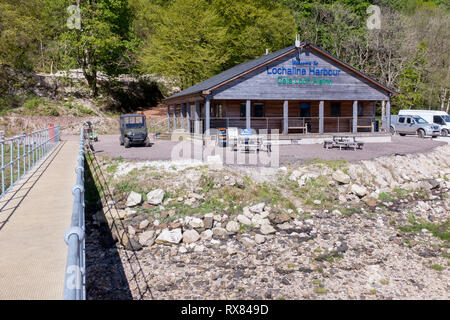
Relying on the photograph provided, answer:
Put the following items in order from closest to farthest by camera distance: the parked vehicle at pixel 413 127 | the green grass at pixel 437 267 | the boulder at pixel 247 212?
the green grass at pixel 437 267 < the boulder at pixel 247 212 < the parked vehicle at pixel 413 127

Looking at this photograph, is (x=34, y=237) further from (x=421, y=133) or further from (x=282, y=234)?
(x=421, y=133)

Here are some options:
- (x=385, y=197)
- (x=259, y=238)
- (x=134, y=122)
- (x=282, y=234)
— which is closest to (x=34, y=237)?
(x=259, y=238)

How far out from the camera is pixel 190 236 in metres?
11.2

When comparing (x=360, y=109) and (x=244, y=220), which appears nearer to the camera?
(x=244, y=220)

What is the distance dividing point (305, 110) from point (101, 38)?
22.7 m

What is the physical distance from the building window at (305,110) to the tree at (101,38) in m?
20.9

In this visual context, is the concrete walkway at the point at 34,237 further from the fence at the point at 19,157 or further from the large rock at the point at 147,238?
the large rock at the point at 147,238

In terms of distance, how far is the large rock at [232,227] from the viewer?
11.8 meters

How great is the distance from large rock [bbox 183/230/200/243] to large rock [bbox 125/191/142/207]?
2655 mm

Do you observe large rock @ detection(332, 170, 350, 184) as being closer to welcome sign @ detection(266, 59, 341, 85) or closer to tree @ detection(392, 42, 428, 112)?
welcome sign @ detection(266, 59, 341, 85)

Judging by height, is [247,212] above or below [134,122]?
below

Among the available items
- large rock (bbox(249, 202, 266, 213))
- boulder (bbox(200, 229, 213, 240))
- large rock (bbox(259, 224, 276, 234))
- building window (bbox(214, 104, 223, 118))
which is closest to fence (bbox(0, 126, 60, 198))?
boulder (bbox(200, 229, 213, 240))

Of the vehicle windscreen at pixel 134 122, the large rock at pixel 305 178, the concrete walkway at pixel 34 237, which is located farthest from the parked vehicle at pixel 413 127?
the concrete walkway at pixel 34 237
